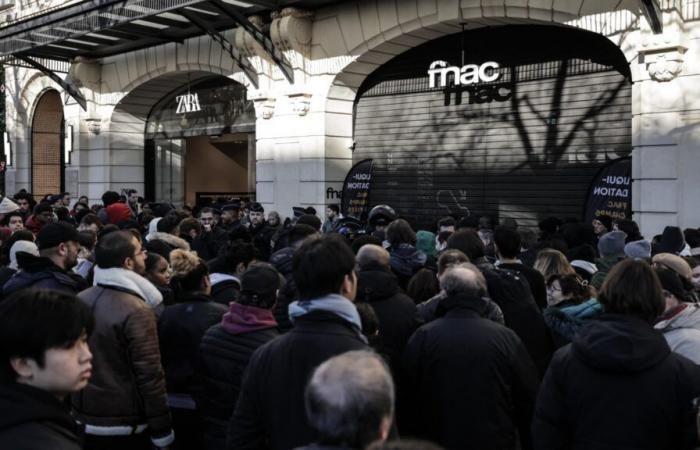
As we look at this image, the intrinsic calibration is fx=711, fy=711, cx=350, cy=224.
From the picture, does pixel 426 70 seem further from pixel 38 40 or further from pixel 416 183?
pixel 38 40

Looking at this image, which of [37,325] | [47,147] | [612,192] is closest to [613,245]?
[612,192]

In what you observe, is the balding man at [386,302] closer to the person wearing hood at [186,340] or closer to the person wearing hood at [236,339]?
the person wearing hood at [236,339]

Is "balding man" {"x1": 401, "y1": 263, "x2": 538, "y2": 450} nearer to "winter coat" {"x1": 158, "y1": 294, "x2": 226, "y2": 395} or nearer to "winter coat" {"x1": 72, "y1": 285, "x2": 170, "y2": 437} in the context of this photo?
"winter coat" {"x1": 158, "y1": 294, "x2": 226, "y2": 395}

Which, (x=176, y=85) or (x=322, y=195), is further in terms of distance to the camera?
(x=176, y=85)

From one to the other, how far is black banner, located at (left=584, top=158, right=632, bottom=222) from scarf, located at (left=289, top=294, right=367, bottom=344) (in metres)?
8.52

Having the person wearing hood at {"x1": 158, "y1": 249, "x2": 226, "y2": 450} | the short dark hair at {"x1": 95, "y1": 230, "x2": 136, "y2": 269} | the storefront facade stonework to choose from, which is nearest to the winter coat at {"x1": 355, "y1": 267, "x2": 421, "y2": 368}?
the person wearing hood at {"x1": 158, "y1": 249, "x2": 226, "y2": 450}

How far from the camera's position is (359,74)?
14188mm

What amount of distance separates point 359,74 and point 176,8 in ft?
12.1

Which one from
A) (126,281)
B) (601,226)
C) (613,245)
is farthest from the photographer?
(601,226)

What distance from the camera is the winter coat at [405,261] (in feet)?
19.4

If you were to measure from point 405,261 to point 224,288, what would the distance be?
69.0 inches

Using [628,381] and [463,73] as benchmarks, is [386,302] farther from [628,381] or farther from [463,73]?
[463,73]

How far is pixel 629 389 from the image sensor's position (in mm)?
2852

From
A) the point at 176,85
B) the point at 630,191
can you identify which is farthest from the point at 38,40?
the point at 630,191
